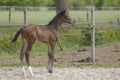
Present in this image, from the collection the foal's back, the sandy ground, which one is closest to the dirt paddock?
the sandy ground

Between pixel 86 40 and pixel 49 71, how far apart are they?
704 centimetres

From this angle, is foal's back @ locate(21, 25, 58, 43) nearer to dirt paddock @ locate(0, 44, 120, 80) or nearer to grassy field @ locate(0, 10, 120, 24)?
dirt paddock @ locate(0, 44, 120, 80)

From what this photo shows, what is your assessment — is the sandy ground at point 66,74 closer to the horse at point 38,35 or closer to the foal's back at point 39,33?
the horse at point 38,35

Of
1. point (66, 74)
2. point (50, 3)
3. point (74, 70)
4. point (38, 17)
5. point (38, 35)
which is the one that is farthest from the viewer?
point (50, 3)

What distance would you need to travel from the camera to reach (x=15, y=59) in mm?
13898

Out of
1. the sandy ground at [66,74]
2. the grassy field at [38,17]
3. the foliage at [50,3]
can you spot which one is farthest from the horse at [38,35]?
the foliage at [50,3]

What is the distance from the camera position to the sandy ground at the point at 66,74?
9.96m

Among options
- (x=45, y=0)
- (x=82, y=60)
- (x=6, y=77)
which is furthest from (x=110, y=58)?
(x=45, y=0)

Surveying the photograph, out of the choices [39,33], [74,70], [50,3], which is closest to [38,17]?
[74,70]

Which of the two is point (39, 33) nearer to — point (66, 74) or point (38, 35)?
point (38, 35)

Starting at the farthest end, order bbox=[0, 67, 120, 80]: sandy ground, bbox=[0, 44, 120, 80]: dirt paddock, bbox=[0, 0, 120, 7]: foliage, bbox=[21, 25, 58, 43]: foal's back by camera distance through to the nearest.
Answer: bbox=[0, 0, 120, 7]: foliage, bbox=[21, 25, 58, 43]: foal's back, bbox=[0, 44, 120, 80]: dirt paddock, bbox=[0, 67, 120, 80]: sandy ground

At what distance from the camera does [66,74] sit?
10.5m

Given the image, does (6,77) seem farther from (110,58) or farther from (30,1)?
(30,1)

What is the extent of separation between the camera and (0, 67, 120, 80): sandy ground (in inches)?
392
